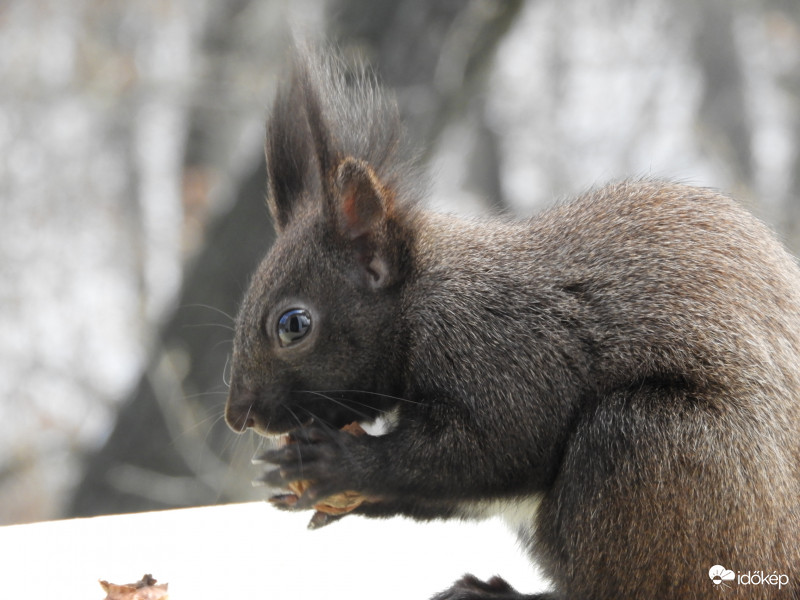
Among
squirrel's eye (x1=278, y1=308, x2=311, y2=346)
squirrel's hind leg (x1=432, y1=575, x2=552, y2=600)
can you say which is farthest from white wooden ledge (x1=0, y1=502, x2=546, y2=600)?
squirrel's eye (x1=278, y1=308, x2=311, y2=346)

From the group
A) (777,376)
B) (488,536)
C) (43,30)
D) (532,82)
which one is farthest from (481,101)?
(777,376)

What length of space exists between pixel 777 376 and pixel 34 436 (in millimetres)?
6456

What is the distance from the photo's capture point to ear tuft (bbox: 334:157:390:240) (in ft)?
6.57

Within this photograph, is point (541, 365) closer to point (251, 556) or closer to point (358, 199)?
point (358, 199)

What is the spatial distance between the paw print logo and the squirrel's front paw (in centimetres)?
63

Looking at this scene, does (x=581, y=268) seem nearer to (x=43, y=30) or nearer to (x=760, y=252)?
(x=760, y=252)

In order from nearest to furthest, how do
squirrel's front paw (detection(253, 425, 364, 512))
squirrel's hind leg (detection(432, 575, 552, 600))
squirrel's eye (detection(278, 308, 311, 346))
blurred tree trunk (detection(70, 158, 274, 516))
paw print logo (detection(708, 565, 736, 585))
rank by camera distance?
paw print logo (detection(708, 565, 736, 585)) → squirrel's front paw (detection(253, 425, 364, 512)) → squirrel's eye (detection(278, 308, 311, 346)) → squirrel's hind leg (detection(432, 575, 552, 600)) → blurred tree trunk (detection(70, 158, 274, 516))

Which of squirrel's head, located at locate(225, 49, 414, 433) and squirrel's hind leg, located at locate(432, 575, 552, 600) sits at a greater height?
squirrel's head, located at locate(225, 49, 414, 433)

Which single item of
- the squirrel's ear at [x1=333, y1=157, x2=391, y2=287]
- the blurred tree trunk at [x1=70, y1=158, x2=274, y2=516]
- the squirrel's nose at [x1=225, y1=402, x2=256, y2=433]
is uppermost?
the squirrel's ear at [x1=333, y1=157, x2=391, y2=287]

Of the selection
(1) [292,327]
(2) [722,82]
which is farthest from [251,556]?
(2) [722,82]

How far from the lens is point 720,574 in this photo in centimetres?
167

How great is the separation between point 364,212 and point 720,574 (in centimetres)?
94

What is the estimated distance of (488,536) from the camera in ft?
8.58

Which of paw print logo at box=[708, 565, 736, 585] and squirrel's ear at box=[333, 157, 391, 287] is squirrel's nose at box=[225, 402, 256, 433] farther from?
paw print logo at box=[708, 565, 736, 585]
